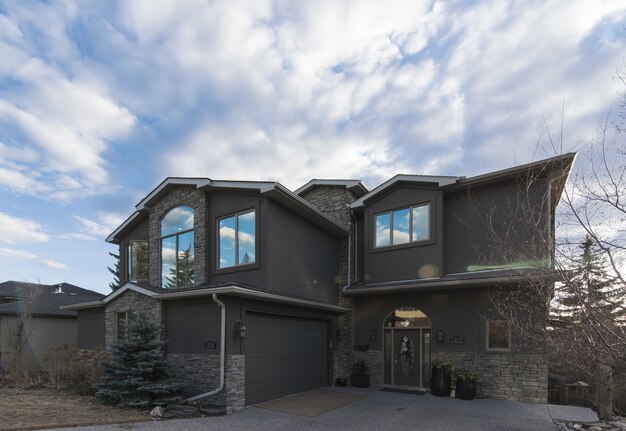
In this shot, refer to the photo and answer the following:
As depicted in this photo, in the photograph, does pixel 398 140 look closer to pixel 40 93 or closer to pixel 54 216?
pixel 40 93

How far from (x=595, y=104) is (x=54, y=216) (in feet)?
53.7

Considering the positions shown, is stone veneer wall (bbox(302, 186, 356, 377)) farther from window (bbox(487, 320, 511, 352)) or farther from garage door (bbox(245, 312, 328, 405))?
window (bbox(487, 320, 511, 352))

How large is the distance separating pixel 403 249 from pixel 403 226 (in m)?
0.78

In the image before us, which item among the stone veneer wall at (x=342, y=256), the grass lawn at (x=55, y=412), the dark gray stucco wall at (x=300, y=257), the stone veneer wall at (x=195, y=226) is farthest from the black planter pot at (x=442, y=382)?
the grass lawn at (x=55, y=412)

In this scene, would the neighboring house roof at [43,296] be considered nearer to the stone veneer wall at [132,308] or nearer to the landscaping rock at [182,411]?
the stone veneer wall at [132,308]

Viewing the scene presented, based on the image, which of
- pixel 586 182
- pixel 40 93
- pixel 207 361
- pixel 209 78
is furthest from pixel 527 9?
pixel 40 93

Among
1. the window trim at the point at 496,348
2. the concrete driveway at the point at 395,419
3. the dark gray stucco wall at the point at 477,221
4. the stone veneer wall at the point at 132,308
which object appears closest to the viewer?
the concrete driveway at the point at 395,419

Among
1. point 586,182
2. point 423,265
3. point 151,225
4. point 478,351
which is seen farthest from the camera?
point 151,225

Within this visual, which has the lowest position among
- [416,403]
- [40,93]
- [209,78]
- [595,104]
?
[416,403]

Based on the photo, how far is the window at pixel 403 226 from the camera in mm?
12523

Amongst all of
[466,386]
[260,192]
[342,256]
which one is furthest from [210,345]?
[466,386]

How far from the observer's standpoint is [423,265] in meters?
12.3

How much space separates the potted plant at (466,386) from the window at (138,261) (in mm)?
10881

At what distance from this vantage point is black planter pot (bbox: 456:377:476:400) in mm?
10500
